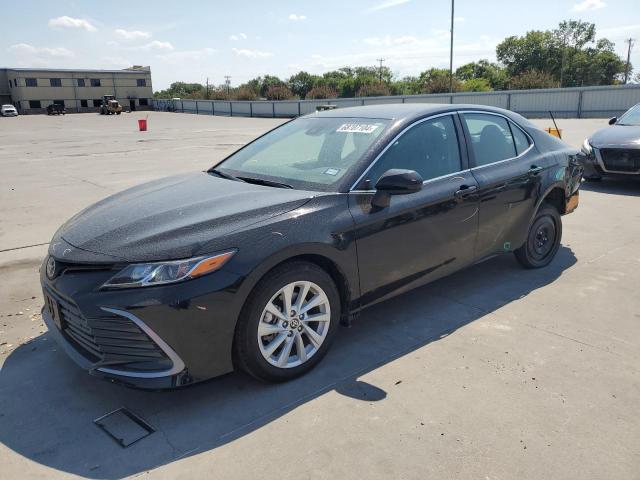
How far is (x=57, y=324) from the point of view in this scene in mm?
3018

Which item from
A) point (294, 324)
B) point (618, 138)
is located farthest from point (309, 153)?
point (618, 138)

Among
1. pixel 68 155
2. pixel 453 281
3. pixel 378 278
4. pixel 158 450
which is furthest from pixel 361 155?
pixel 68 155

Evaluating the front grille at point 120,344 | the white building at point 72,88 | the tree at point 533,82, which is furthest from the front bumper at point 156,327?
the white building at point 72,88

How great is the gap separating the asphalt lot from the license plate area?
42 centimetres

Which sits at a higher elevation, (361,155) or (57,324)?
(361,155)

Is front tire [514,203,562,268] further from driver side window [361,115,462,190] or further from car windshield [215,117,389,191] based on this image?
car windshield [215,117,389,191]

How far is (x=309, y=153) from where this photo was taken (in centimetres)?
389

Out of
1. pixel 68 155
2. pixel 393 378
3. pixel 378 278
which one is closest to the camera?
pixel 393 378

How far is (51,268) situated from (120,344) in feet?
2.45

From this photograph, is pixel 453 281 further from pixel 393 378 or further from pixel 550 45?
pixel 550 45

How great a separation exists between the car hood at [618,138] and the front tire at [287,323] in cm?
741

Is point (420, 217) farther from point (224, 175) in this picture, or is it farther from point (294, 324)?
point (224, 175)

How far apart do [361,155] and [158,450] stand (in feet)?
7.10

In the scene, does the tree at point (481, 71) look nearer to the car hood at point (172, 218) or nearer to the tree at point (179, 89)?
the tree at point (179, 89)
